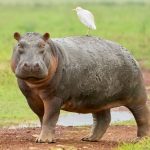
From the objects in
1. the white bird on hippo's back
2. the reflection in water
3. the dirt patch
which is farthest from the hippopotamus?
the reflection in water

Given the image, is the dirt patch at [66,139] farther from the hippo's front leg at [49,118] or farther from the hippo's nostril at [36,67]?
the hippo's nostril at [36,67]

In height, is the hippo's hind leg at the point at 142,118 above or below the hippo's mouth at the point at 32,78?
below

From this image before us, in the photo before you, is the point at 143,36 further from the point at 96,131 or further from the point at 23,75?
the point at 23,75

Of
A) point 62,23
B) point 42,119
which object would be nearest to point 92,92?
point 42,119

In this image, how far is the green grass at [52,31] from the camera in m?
15.7

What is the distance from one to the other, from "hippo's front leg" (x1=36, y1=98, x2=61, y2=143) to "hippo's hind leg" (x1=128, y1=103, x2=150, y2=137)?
1547 millimetres

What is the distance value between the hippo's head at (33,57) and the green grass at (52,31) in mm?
4409

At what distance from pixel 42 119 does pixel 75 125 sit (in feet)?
12.1

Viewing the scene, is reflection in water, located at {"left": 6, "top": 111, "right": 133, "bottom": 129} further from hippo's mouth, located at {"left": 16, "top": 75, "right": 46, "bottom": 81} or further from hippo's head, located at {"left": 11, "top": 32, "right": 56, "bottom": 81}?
hippo's mouth, located at {"left": 16, "top": 75, "right": 46, "bottom": 81}

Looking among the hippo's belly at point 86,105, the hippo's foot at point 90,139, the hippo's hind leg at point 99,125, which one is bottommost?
the hippo's foot at point 90,139

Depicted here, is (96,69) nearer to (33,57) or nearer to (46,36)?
(46,36)

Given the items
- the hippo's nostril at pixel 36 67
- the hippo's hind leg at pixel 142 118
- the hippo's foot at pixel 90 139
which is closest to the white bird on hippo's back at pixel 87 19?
the hippo's hind leg at pixel 142 118

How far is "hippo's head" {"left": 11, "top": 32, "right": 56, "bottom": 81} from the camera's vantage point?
896 cm

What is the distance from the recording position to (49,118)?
959cm
